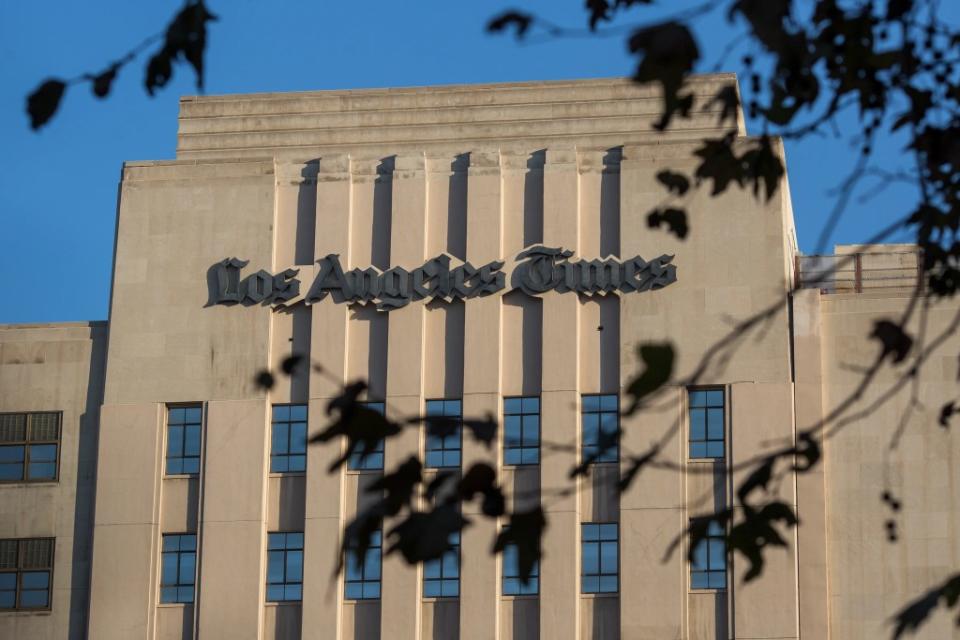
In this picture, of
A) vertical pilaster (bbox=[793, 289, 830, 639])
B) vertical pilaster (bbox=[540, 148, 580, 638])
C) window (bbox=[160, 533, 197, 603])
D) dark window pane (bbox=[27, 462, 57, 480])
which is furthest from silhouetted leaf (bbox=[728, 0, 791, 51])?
dark window pane (bbox=[27, 462, 57, 480])

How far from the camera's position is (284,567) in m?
46.8

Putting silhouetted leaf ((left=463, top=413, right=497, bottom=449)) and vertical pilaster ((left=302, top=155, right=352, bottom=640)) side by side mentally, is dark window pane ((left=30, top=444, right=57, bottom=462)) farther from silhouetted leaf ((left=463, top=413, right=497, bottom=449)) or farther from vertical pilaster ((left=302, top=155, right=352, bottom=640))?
silhouetted leaf ((left=463, top=413, right=497, bottom=449))

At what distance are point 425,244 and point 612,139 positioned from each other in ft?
17.3

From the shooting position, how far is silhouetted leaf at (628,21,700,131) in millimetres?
10438

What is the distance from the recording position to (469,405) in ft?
154

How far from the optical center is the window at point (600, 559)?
45406 millimetres

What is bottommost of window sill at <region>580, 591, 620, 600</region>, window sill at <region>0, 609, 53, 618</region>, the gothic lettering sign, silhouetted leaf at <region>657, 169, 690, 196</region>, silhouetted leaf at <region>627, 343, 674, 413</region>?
window sill at <region>0, 609, 53, 618</region>

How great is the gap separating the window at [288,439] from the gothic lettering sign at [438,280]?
2653mm

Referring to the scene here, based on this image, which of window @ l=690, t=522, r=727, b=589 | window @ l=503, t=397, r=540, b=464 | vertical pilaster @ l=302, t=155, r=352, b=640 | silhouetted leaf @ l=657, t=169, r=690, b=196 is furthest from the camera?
window @ l=503, t=397, r=540, b=464

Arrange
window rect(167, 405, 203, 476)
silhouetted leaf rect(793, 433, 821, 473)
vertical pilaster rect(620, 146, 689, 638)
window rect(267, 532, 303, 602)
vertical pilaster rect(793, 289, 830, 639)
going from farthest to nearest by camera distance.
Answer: window rect(167, 405, 203, 476), window rect(267, 532, 303, 602), vertical pilaster rect(620, 146, 689, 638), vertical pilaster rect(793, 289, 830, 639), silhouetted leaf rect(793, 433, 821, 473)

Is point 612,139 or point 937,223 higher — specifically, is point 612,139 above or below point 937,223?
above

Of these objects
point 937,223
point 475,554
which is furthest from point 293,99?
point 937,223

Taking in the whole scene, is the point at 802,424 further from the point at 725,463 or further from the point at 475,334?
the point at 475,334

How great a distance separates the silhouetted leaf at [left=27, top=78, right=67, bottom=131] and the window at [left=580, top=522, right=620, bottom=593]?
34547 mm
